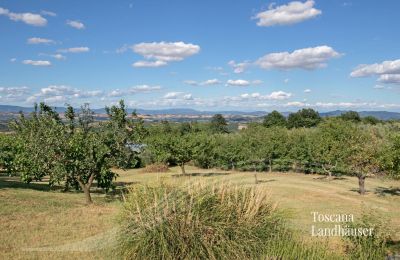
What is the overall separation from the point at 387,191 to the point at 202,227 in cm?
3837

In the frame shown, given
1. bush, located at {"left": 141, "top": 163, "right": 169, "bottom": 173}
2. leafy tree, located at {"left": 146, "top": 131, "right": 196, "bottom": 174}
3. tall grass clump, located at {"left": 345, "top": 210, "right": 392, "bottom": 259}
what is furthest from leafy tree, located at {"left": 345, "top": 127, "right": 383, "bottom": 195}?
bush, located at {"left": 141, "top": 163, "right": 169, "bottom": 173}

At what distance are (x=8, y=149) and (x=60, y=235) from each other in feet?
104

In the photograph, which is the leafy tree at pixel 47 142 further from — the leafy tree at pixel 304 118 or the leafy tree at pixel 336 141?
the leafy tree at pixel 304 118

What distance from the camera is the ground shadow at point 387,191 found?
40.9 m

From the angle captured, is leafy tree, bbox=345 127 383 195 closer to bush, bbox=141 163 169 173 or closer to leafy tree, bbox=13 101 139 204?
leafy tree, bbox=13 101 139 204

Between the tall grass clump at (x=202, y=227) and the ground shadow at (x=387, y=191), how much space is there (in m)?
33.7

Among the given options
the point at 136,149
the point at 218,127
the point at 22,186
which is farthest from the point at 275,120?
the point at 136,149

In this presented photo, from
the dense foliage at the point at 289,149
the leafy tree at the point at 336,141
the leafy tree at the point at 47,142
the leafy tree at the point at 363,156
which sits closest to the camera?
the leafy tree at the point at 47,142

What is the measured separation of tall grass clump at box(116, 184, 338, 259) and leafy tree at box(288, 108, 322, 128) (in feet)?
341

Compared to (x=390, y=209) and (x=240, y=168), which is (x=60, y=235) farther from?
(x=240, y=168)

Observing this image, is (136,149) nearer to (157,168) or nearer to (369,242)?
(369,242)

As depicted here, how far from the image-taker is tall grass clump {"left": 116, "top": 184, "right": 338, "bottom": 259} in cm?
1022

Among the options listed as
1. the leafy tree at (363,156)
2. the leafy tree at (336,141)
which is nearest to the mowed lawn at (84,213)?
the leafy tree at (363,156)

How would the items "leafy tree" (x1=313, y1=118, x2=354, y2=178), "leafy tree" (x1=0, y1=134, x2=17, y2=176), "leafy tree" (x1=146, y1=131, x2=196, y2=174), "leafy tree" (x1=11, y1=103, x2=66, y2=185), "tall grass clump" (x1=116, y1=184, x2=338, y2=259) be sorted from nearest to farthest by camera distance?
1. "tall grass clump" (x1=116, y1=184, x2=338, y2=259)
2. "leafy tree" (x1=11, y1=103, x2=66, y2=185)
3. "leafy tree" (x1=313, y1=118, x2=354, y2=178)
4. "leafy tree" (x1=0, y1=134, x2=17, y2=176)
5. "leafy tree" (x1=146, y1=131, x2=196, y2=174)
